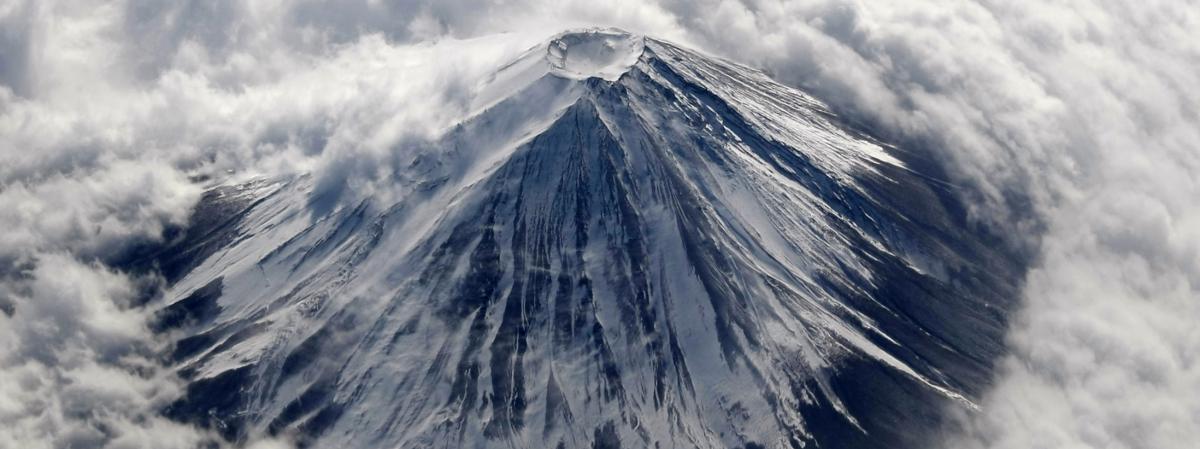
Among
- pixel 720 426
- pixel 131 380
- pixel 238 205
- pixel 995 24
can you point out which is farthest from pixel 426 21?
pixel 995 24

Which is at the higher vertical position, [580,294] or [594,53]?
[594,53]

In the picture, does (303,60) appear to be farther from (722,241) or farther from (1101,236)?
(1101,236)

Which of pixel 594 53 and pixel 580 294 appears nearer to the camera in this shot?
pixel 580 294

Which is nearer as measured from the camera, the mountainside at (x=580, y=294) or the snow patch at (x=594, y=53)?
the mountainside at (x=580, y=294)

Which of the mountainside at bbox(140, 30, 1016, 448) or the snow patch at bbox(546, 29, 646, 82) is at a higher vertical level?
the snow patch at bbox(546, 29, 646, 82)

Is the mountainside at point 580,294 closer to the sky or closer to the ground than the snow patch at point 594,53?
closer to the ground
